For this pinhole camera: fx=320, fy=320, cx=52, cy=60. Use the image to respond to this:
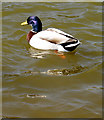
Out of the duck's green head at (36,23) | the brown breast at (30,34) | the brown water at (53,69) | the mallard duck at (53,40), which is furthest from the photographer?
the duck's green head at (36,23)

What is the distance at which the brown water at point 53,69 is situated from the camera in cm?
599

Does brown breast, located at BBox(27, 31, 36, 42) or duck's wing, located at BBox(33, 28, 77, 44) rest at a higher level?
duck's wing, located at BBox(33, 28, 77, 44)

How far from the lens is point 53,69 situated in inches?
299

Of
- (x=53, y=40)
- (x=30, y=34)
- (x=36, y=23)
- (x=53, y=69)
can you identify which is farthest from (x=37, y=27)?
(x=53, y=69)

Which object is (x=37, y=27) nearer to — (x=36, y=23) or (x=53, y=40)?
(x=36, y=23)

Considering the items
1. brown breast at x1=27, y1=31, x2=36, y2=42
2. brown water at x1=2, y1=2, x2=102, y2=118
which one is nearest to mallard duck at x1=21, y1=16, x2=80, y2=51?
brown breast at x1=27, y1=31, x2=36, y2=42

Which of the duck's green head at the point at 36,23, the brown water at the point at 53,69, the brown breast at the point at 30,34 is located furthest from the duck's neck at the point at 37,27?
the brown water at the point at 53,69

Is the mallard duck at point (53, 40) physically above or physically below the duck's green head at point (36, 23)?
below

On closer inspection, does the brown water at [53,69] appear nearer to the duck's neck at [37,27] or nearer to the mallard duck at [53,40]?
the mallard duck at [53,40]

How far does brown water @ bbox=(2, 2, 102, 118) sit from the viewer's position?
19.6 ft

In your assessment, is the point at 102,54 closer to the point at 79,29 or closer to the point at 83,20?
the point at 79,29

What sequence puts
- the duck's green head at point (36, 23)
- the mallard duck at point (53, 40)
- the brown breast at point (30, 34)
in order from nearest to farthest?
the mallard duck at point (53, 40) → the brown breast at point (30, 34) → the duck's green head at point (36, 23)

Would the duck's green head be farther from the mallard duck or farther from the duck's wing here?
the duck's wing

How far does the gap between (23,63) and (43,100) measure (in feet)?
5.95
